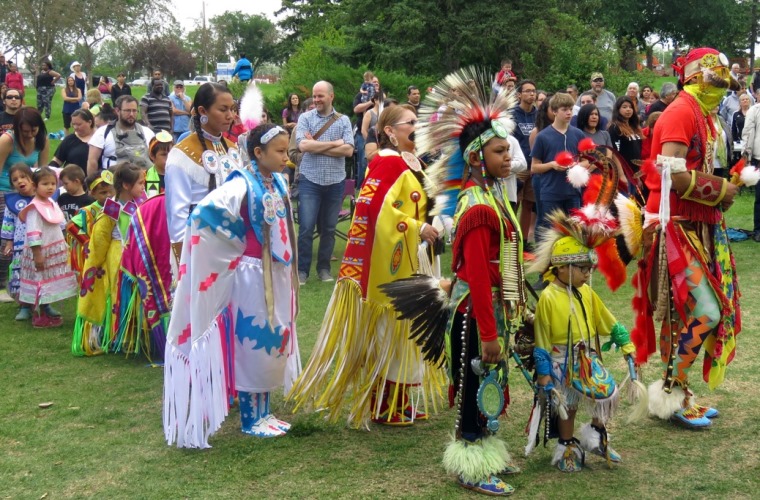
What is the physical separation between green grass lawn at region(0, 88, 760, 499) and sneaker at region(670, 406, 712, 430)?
0.16ft

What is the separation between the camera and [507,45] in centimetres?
2359

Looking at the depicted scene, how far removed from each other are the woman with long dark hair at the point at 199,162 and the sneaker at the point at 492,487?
2.07m

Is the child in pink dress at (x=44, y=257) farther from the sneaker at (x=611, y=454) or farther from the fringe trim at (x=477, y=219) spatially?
the sneaker at (x=611, y=454)

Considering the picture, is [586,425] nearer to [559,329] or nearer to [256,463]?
[559,329]

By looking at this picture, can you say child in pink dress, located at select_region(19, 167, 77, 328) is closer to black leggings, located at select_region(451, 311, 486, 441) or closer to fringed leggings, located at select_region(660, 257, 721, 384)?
black leggings, located at select_region(451, 311, 486, 441)

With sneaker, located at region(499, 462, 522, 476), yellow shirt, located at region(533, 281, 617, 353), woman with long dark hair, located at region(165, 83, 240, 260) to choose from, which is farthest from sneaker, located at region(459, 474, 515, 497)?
woman with long dark hair, located at region(165, 83, 240, 260)

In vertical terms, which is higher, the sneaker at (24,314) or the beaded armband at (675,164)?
the beaded armband at (675,164)

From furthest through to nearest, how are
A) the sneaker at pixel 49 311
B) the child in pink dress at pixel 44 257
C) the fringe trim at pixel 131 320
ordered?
the sneaker at pixel 49 311 → the child in pink dress at pixel 44 257 → the fringe trim at pixel 131 320

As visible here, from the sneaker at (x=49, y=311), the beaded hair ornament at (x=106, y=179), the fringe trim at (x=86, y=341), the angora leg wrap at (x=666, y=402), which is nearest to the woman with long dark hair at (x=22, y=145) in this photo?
the sneaker at (x=49, y=311)

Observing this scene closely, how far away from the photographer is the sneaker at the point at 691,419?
14.8ft

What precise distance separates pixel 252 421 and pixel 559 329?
1.78m

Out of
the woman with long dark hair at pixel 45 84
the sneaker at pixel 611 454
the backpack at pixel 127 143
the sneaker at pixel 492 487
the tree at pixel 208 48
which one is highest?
the tree at pixel 208 48

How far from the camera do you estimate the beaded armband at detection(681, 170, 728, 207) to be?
436cm

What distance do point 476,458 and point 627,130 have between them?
21.2ft
